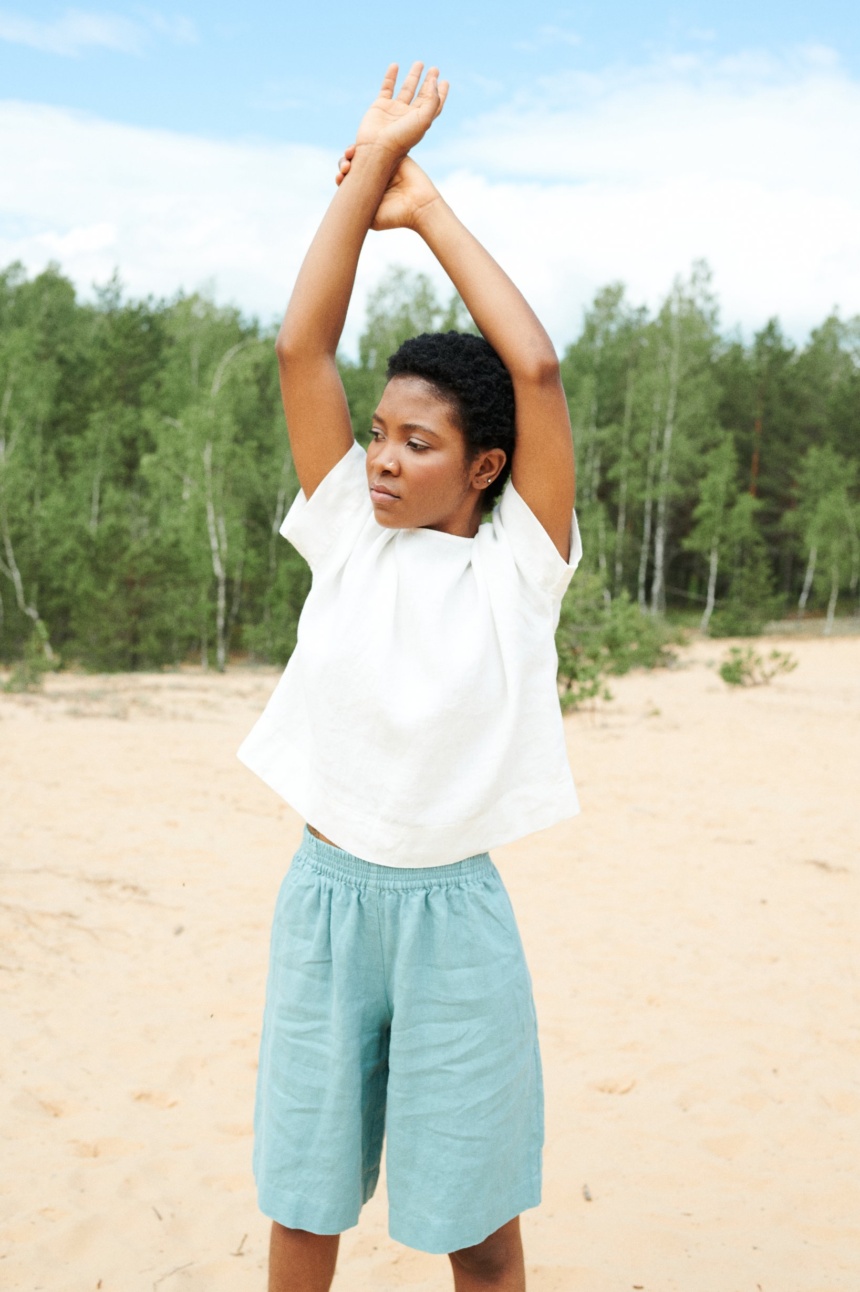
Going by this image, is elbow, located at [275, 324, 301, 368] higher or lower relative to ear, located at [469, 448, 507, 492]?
higher

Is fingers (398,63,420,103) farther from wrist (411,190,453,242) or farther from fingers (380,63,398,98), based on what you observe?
wrist (411,190,453,242)

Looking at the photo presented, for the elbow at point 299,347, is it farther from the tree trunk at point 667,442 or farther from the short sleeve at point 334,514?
the tree trunk at point 667,442

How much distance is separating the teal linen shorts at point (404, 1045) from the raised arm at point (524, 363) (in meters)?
0.56

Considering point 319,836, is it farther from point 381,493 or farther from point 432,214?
point 432,214

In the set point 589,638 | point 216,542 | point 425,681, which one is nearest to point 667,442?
point 216,542

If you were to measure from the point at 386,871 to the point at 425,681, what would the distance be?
283 millimetres

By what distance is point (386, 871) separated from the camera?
5.11 feet

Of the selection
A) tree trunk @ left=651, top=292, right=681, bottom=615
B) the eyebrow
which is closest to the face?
the eyebrow

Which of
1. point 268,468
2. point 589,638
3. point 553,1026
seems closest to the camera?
point 553,1026

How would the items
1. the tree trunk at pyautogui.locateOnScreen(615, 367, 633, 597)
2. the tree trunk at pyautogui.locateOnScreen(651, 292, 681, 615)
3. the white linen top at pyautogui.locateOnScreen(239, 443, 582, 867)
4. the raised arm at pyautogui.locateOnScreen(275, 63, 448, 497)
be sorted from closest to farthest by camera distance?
1. the white linen top at pyautogui.locateOnScreen(239, 443, 582, 867)
2. the raised arm at pyautogui.locateOnScreen(275, 63, 448, 497)
3. the tree trunk at pyautogui.locateOnScreen(651, 292, 681, 615)
4. the tree trunk at pyautogui.locateOnScreen(615, 367, 633, 597)

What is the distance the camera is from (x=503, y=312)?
157 centimetres

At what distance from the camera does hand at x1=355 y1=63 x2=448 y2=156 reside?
1.64 metres

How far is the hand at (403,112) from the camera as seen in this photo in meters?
1.64

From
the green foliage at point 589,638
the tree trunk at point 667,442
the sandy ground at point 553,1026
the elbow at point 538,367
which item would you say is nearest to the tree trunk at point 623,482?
the tree trunk at point 667,442
